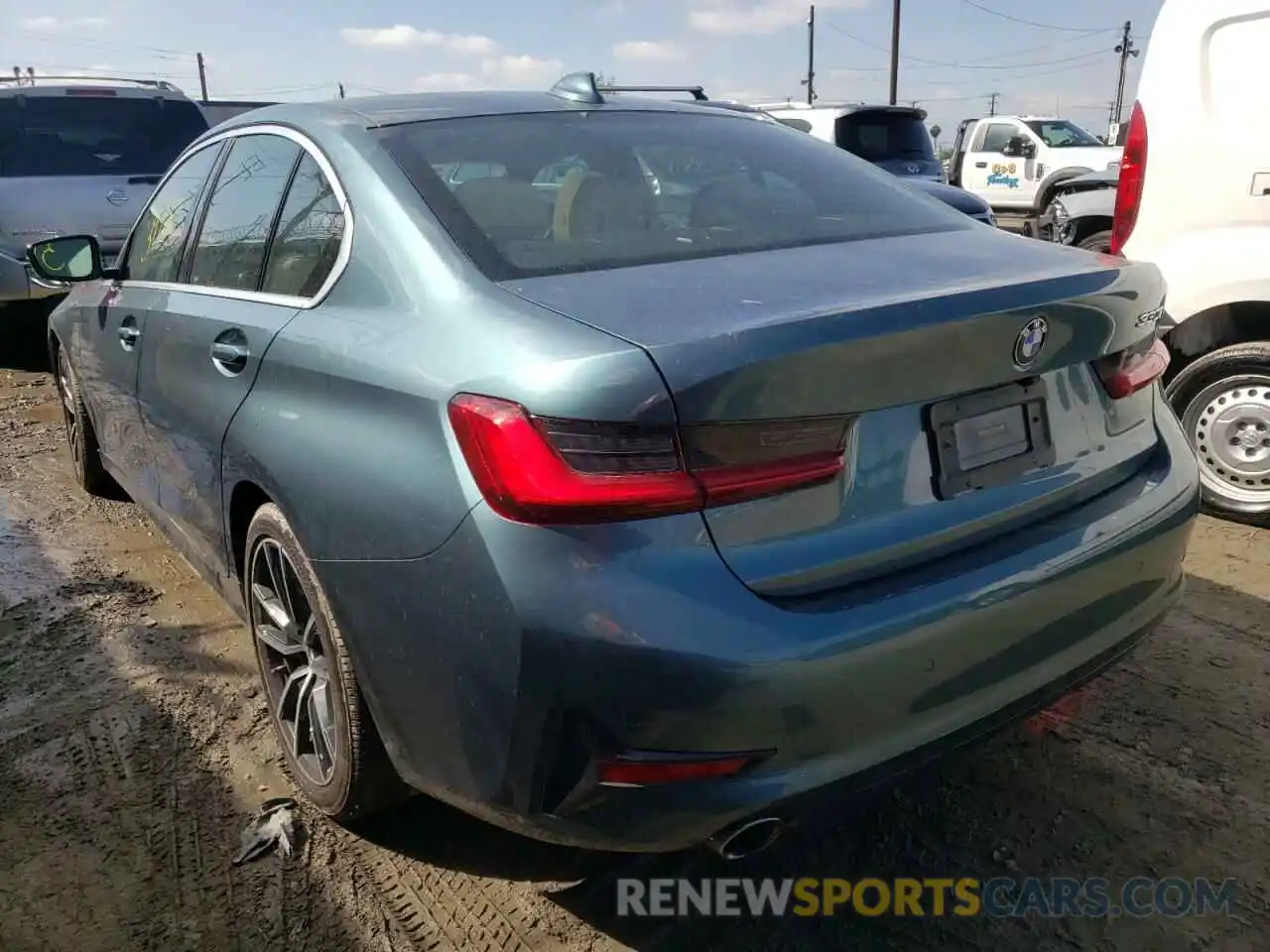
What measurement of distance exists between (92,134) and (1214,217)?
7681 mm

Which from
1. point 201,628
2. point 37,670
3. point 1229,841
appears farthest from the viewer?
point 201,628

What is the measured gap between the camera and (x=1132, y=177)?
4.58 metres

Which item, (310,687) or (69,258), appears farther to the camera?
(69,258)

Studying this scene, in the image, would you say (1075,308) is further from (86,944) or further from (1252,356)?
(1252,356)

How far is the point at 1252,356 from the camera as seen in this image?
4.25 metres

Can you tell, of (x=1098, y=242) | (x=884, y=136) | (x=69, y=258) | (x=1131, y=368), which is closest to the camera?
(x=1131, y=368)

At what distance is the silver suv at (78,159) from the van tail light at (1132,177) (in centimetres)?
606

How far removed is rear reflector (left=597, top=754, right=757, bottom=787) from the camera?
170 centimetres

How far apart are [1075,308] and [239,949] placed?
2115 mm

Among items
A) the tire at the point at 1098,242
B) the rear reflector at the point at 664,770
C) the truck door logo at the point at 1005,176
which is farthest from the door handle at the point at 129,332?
the truck door logo at the point at 1005,176

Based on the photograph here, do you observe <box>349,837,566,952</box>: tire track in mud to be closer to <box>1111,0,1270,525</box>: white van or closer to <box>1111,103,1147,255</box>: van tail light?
<box>1111,0,1270,525</box>: white van

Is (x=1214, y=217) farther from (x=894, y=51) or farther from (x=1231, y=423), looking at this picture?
(x=894, y=51)

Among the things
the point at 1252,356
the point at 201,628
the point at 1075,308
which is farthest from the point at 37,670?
the point at 1252,356

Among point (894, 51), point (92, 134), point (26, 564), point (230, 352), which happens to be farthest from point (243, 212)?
point (894, 51)
